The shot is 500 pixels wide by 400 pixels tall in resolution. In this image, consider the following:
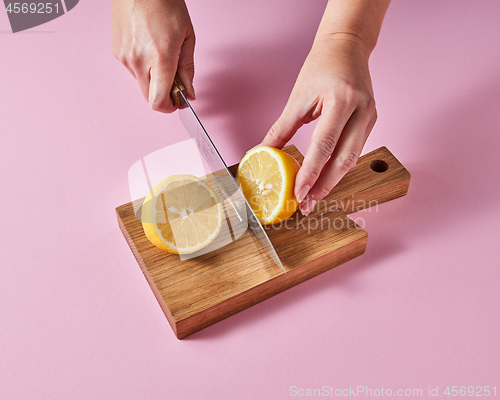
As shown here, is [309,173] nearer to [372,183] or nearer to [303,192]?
[303,192]

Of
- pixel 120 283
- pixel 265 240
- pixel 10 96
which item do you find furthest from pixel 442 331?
pixel 10 96

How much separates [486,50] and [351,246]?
101cm

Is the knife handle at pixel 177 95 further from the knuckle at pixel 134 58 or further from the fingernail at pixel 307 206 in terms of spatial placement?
the fingernail at pixel 307 206

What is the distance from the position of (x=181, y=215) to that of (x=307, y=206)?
28 centimetres

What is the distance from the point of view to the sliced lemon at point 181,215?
1084 mm

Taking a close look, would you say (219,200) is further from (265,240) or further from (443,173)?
(443,173)

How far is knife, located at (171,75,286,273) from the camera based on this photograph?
3.61ft

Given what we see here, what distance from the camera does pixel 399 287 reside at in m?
1.16

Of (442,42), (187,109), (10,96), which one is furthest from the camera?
Answer: (442,42)

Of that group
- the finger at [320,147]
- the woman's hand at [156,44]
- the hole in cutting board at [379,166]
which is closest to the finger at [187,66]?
the woman's hand at [156,44]

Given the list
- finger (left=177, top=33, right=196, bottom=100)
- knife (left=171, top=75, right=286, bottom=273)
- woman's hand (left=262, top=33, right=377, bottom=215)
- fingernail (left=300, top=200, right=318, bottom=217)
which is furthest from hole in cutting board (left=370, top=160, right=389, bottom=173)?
finger (left=177, top=33, right=196, bottom=100)

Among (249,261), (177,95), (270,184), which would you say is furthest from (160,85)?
(249,261)

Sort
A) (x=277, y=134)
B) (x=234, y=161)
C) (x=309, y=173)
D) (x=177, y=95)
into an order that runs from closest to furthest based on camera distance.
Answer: (x=309, y=173) < (x=277, y=134) < (x=177, y=95) < (x=234, y=161)

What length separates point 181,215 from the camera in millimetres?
1102
